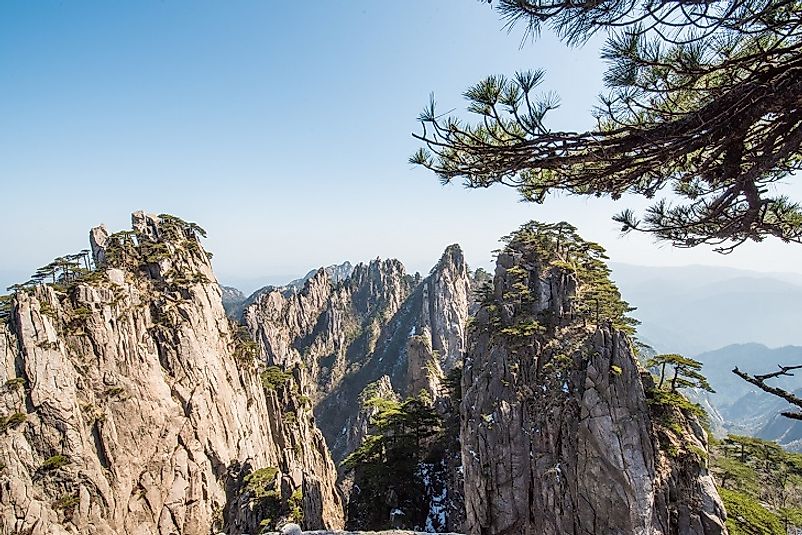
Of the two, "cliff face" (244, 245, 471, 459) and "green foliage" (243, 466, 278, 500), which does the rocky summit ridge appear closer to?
"green foliage" (243, 466, 278, 500)

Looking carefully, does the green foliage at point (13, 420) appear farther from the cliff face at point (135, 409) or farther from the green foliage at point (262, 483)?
the green foliage at point (262, 483)

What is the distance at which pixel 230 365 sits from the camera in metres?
27.9

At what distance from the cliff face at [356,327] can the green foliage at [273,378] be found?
93.0ft

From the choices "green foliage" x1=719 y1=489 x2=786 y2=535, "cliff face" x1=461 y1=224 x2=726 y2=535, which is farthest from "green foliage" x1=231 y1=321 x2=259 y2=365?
"green foliage" x1=719 y1=489 x2=786 y2=535

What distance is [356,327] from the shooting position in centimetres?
8219

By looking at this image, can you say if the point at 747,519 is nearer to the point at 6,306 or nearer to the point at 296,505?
the point at 296,505

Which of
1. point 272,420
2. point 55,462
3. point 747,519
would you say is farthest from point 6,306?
point 747,519

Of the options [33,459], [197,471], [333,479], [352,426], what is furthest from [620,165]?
[352,426]

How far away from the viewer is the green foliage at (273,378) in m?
32.3

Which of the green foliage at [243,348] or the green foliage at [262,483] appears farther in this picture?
the green foliage at [243,348]

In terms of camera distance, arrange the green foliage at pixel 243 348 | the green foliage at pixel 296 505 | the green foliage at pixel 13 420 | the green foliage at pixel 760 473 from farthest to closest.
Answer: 1. the green foliage at pixel 243 348
2. the green foliage at pixel 760 473
3. the green foliage at pixel 296 505
4. the green foliage at pixel 13 420

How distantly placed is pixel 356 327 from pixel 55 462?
216ft

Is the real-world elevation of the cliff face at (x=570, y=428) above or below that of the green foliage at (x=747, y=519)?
above

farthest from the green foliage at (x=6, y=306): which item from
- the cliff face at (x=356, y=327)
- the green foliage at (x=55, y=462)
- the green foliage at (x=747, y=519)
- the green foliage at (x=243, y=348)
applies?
the cliff face at (x=356, y=327)
